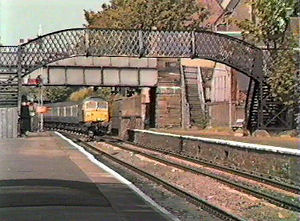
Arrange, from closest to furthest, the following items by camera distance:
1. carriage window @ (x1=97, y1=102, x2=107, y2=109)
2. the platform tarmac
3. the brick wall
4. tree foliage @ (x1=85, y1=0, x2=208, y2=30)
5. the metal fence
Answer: the platform tarmac
the metal fence
carriage window @ (x1=97, y1=102, x2=107, y2=109)
the brick wall
tree foliage @ (x1=85, y1=0, x2=208, y2=30)

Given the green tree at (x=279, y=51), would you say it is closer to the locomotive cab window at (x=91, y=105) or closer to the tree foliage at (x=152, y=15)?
the locomotive cab window at (x=91, y=105)

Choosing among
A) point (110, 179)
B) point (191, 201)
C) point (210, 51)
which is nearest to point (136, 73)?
point (210, 51)

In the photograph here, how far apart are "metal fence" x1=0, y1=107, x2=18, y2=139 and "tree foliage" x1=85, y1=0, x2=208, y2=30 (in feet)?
61.1

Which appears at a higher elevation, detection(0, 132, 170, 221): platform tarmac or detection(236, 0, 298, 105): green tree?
detection(236, 0, 298, 105): green tree

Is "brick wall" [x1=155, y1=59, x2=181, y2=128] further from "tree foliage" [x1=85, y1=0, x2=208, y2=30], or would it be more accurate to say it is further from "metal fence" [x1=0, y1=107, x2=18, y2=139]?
"metal fence" [x1=0, y1=107, x2=18, y2=139]

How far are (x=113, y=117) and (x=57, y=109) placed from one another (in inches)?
808

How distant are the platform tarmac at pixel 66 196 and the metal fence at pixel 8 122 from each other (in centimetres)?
2533

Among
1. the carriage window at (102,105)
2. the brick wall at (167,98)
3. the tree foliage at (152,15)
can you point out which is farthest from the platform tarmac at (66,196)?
the tree foliage at (152,15)

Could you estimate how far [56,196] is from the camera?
12.1 meters

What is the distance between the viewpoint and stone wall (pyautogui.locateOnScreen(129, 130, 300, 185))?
1784 centimetres

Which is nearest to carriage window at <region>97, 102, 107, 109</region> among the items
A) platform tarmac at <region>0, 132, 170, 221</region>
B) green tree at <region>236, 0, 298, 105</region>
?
green tree at <region>236, 0, 298, 105</region>

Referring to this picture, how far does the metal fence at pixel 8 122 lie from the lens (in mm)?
44094

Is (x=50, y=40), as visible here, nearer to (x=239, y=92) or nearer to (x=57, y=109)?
(x=239, y=92)

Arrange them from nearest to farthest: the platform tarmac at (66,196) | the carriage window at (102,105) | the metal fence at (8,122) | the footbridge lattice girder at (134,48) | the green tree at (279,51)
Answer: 1. the platform tarmac at (66,196)
2. the green tree at (279,51)
3. the footbridge lattice girder at (134,48)
4. the metal fence at (8,122)
5. the carriage window at (102,105)
